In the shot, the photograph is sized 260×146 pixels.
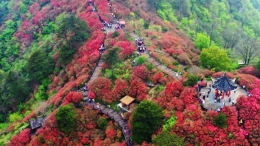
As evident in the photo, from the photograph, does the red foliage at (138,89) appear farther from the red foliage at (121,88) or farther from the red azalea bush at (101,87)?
the red azalea bush at (101,87)

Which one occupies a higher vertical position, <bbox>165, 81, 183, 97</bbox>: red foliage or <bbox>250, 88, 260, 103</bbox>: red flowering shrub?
<bbox>250, 88, 260, 103</bbox>: red flowering shrub

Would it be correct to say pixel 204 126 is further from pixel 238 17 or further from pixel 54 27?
pixel 238 17

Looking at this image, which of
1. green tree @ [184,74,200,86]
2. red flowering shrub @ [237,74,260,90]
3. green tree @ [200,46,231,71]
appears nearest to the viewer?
red flowering shrub @ [237,74,260,90]

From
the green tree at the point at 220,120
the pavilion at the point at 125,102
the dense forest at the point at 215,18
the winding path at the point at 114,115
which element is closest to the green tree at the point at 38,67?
the winding path at the point at 114,115

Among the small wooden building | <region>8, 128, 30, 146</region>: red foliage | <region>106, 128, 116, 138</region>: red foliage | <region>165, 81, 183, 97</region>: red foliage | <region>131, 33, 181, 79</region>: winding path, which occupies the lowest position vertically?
<region>8, 128, 30, 146</region>: red foliage

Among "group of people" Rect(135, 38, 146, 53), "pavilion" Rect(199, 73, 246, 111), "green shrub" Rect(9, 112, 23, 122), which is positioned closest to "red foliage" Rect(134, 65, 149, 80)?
"group of people" Rect(135, 38, 146, 53)

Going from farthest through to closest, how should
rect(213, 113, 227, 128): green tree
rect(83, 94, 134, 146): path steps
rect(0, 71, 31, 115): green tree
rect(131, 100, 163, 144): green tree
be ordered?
1. rect(0, 71, 31, 115): green tree
2. rect(83, 94, 134, 146): path steps
3. rect(131, 100, 163, 144): green tree
4. rect(213, 113, 227, 128): green tree

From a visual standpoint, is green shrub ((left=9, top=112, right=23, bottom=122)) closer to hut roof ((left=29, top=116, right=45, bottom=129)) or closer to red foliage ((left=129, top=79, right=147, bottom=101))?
hut roof ((left=29, top=116, right=45, bottom=129))

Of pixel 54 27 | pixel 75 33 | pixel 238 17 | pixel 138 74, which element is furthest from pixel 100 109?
pixel 238 17
